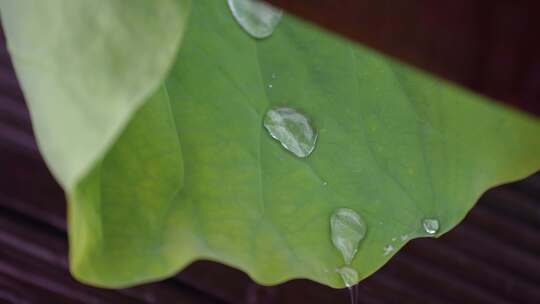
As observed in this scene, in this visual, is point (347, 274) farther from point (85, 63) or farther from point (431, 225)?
point (85, 63)

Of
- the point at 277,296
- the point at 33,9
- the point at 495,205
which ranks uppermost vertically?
the point at 33,9

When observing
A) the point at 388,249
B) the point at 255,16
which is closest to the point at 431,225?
the point at 388,249

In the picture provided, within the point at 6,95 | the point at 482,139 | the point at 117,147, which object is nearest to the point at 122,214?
the point at 117,147

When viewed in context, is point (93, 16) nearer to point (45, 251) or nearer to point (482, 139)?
point (482, 139)

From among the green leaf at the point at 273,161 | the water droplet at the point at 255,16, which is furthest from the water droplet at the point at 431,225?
the water droplet at the point at 255,16

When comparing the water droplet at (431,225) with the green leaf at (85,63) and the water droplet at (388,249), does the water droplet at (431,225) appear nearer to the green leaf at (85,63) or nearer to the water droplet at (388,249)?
the water droplet at (388,249)

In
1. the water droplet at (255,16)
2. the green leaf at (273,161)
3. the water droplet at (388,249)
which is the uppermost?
the water droplet at (255,16)

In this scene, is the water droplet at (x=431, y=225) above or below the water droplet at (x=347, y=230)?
above
